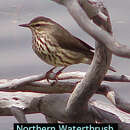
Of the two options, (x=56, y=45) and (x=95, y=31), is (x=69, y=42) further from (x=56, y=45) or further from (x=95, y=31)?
(x=95, y=31)

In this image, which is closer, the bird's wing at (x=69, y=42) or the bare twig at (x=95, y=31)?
the bare twig at (x=95, y=31)

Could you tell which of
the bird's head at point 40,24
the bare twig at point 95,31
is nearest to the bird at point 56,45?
the bird's head at point 40,24

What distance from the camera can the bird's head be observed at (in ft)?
4.14

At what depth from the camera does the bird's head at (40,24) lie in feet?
4.14

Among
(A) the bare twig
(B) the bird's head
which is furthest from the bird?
(A) the bare twig

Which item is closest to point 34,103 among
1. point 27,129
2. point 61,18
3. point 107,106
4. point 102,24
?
point 27,129

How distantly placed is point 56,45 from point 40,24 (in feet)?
0.25

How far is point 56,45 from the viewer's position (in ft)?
4.31

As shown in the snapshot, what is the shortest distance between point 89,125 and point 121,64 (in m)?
0.57

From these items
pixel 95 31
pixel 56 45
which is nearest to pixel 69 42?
pixel 56 45

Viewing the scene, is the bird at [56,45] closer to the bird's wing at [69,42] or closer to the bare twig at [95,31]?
the bird's wing at [69,42]

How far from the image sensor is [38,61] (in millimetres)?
1764

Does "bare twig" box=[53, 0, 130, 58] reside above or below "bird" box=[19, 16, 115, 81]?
above

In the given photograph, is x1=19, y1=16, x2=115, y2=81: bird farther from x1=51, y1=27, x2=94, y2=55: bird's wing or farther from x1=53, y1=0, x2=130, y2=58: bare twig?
x1=53, y1=0, x2=130, y2=58: bare twig
